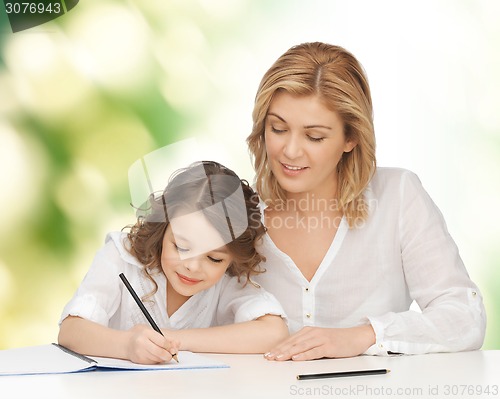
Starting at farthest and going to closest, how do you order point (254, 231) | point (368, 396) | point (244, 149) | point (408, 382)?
point (244, 149), point (254, 231), point (408, 382), point (368, 396)

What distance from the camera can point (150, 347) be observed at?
1.54 meters

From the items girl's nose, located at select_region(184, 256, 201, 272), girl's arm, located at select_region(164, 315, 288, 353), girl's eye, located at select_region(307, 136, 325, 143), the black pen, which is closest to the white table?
the black pen

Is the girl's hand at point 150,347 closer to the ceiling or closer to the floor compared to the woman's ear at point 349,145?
closer to the floor

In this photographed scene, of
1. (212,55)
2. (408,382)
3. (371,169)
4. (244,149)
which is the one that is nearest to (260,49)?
(212,55)

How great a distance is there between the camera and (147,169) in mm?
1924

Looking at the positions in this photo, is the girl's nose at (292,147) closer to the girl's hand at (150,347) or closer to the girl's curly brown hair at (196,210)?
the girl's curly brown hair at (196,210)

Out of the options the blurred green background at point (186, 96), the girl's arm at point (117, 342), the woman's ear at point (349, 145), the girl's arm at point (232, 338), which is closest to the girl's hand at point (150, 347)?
the girl's arm at point (117, 342)

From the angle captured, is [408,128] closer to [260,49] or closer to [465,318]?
[260,49]

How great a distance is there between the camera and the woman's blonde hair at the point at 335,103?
1.96 meters

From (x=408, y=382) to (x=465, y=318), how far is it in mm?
457

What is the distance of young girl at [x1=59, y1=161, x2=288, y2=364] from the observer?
1.76 metres

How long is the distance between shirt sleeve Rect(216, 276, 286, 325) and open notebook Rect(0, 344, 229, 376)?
202 mm

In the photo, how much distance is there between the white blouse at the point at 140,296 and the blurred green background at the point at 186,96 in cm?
128

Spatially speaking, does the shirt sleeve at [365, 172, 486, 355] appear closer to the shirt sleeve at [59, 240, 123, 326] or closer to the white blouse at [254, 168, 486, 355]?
the white blouse at [254, 168, 486, 355]
